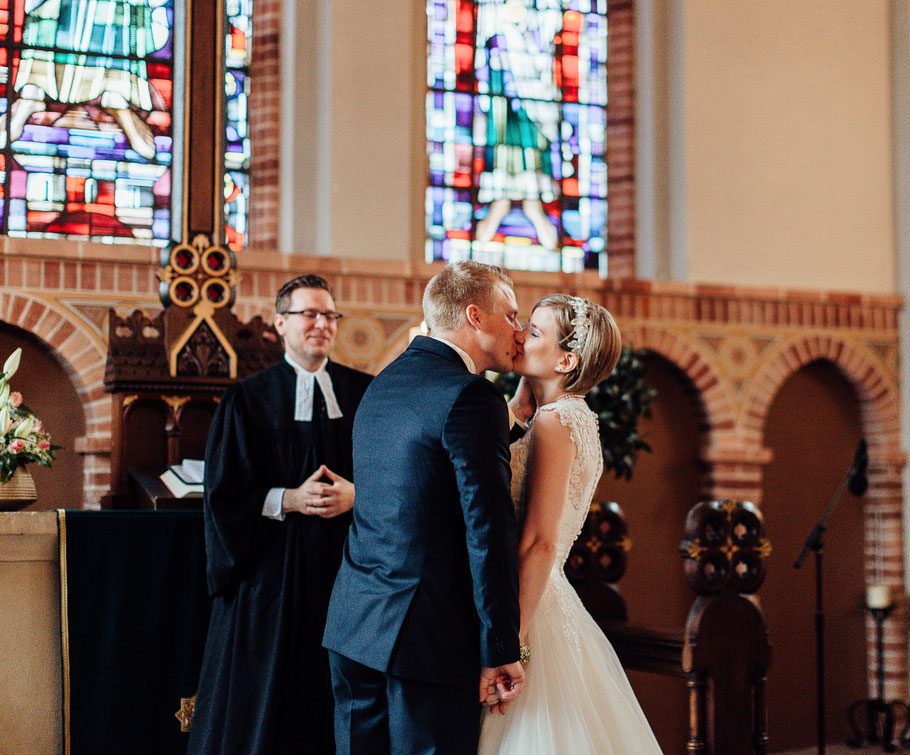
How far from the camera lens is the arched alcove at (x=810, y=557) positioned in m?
7.09

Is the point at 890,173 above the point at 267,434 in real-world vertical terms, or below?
above

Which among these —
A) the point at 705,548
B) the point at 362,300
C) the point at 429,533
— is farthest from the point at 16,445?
the point at 362,300

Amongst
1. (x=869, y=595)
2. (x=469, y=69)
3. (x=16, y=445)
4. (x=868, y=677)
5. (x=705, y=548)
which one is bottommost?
(x=868, y=677)

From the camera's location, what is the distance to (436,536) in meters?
2.26

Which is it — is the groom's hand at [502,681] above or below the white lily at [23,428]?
below

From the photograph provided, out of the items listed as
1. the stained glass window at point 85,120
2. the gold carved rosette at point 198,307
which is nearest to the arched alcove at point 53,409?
the stained glass window at point 85,120

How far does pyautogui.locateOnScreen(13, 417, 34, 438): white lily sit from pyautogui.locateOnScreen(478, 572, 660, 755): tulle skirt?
5.58 feet

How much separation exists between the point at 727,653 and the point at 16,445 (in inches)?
85.7

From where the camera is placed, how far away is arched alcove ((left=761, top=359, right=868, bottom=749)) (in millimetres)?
7090

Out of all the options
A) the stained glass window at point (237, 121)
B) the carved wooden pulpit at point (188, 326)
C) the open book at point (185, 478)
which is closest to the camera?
the open book at point (185, 478)

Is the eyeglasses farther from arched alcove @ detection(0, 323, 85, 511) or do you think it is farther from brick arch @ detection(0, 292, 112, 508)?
arched alcove @ detection(0, 323, 85, 511)

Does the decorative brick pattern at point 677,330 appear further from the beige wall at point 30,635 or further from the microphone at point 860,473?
the beige wall at point 30,635

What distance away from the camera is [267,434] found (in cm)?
321

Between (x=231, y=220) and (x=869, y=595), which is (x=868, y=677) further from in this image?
(x=231, y=220)
